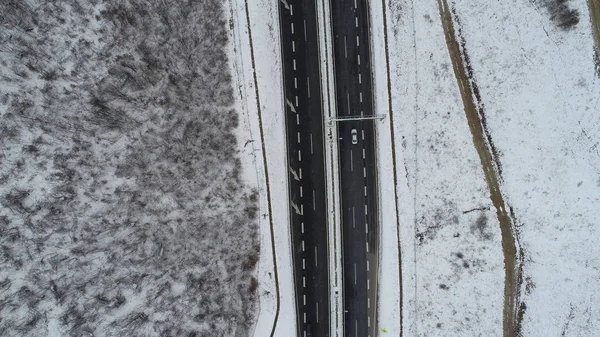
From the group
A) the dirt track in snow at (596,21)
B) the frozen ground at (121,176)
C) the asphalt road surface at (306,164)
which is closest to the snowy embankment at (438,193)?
the asphalt road surface at (306,164)

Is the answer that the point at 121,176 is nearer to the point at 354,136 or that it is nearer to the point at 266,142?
the point at 266,142

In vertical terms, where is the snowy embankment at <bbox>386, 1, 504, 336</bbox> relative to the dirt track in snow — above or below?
below

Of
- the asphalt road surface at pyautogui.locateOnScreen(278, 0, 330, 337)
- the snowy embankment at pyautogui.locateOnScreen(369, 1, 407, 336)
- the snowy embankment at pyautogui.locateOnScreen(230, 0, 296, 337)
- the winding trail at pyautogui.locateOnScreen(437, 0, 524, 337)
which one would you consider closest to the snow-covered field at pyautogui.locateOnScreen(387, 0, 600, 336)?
the winding trail at pyautogui.locateOnScreen(437, 0, 524, 337)

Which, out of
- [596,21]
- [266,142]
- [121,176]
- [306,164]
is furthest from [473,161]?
[121,176]

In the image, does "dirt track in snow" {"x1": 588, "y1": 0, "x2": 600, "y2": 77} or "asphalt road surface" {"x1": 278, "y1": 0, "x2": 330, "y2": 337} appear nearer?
"dirt track in snow" {"x1": 588, "y1": 0, "x2": 600, "y2": 77}

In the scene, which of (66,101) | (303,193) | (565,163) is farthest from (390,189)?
(66,101)

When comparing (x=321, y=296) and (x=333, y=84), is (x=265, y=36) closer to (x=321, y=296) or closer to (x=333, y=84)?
(x=333, y=84)

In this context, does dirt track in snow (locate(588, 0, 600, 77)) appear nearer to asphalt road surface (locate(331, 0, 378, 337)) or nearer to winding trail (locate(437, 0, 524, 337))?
winding trail (locate(437, 0, 524, 337))
